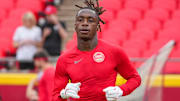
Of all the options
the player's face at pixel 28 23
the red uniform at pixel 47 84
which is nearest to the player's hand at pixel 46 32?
the player's face at pixel 28 23

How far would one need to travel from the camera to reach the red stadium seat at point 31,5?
12.3 metres

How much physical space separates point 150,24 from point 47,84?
4.67 meters

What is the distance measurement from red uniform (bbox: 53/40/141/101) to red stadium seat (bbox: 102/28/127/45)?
6.40m

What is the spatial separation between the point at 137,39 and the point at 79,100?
643 cm

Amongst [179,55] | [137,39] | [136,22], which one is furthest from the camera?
Result: [136,22]

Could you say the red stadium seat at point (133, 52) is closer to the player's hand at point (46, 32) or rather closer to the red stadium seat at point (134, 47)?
the red stadium seat at point (134, 47)

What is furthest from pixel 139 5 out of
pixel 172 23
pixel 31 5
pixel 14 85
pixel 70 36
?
pixel 14 85

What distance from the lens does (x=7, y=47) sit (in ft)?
35.2

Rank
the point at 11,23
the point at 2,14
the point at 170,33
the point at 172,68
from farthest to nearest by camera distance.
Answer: the point at 2,14 < the point at 11,23 < the point at 170,33 < the point at 172,68

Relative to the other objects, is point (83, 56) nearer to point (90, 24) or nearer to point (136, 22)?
point (90, 24)

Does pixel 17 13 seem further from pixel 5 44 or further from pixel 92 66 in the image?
pixel 92 66

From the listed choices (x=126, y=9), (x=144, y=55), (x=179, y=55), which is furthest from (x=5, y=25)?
(x=179, y=55)

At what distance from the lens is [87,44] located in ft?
13.6

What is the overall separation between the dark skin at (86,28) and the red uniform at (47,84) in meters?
3.03
